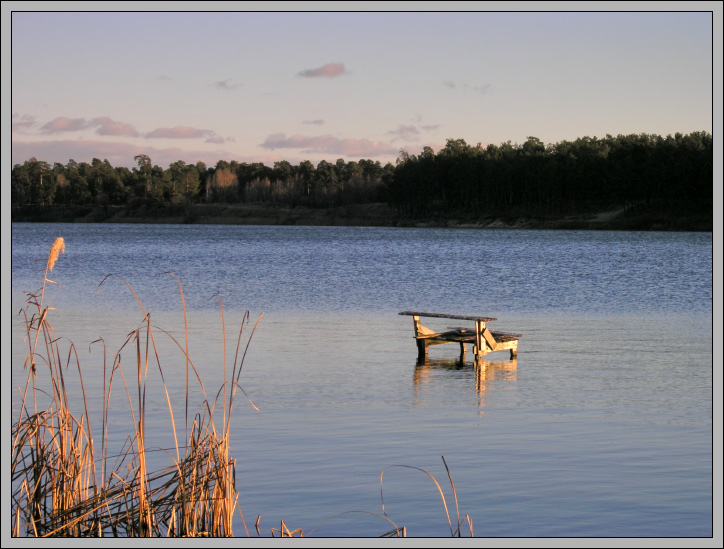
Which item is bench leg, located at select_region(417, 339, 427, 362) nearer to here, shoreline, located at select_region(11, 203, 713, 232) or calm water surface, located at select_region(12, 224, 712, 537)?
calm water surface, located at select_region(12, 224, 712, 537)

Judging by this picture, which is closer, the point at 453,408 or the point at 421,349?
the point at 453,408

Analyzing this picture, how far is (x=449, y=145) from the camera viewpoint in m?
144

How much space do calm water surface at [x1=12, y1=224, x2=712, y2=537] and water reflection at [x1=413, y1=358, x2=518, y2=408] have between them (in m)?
0.04

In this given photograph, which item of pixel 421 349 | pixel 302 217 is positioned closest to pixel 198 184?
pixel 302 217

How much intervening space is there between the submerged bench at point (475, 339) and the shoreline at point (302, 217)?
92.0 metres

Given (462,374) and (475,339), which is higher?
(475,339)

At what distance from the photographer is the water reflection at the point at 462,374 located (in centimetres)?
1245

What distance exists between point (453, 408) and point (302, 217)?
5266 inches

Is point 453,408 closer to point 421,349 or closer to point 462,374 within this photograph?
point 462,374

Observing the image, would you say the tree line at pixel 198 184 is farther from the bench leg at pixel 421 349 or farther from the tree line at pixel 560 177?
the bench leg at pixel 421 349

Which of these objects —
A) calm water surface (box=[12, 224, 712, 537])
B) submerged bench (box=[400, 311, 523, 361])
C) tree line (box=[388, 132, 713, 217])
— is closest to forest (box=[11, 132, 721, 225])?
tree line (box=[388, 132, 713, 217])

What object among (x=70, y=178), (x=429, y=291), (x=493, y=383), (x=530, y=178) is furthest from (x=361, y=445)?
(x=70, y=178)

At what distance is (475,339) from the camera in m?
14.8

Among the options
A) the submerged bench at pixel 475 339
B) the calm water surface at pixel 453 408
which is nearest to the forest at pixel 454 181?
the calm water surface at pixel 453 408
